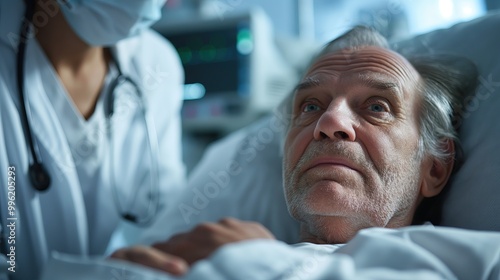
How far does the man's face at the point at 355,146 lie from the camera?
1.03 metres

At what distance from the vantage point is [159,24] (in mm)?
2428

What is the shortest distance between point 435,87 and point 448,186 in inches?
9.6

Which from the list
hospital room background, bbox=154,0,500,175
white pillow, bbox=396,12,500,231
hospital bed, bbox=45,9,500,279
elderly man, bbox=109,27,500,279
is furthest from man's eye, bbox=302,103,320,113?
hospital room background, bbox=154,0,500,175

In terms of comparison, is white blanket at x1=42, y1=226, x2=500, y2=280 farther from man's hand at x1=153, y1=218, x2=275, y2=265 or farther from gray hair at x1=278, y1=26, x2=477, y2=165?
gray hair at x1=278, y1=26, x2=477, y2=165

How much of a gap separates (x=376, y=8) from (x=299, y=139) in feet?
4.66

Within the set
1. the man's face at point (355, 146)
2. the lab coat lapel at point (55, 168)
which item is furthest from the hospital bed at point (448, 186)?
the lab coat lapel at point (55, 168)

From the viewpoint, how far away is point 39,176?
4.01ft

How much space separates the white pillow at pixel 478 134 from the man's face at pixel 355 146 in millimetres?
112

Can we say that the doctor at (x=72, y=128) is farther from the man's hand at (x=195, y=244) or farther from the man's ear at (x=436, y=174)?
the man's ear at (x=436, y=174)

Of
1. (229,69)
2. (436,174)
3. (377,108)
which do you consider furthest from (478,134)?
(229,69)

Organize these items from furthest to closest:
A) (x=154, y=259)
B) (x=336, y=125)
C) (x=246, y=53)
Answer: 1. (x=246, y=53)
2. (x=336, y=125)
3. (x=154, y=259)

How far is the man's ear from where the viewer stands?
118 centimetres

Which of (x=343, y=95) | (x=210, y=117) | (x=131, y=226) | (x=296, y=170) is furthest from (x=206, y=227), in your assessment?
(x=210, y=117)

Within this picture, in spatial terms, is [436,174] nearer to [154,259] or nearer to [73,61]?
[154,259]
